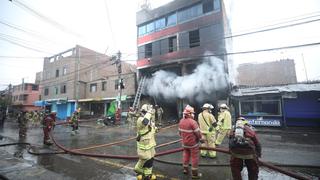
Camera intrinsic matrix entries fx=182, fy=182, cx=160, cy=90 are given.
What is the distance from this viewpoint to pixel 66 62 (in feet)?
110

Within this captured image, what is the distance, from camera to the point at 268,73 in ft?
137

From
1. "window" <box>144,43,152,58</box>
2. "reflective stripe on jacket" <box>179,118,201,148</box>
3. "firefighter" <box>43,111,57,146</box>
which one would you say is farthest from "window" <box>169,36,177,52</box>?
"reflective stripe on jacket" <box>179,118,201,148</box>

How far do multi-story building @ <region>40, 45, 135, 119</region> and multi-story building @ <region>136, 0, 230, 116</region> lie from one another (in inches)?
292

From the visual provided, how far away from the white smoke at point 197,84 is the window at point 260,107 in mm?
2350

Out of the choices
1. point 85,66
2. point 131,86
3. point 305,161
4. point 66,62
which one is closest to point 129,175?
point 305,161

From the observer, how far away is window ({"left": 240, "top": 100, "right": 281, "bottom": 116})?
1482 centimetres

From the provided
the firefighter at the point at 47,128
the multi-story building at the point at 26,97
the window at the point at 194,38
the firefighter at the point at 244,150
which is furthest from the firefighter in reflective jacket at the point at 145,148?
the multi-story building at the point at 26,97

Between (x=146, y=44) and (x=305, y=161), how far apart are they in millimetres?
21148

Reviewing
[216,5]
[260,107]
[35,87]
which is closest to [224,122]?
[260,107]

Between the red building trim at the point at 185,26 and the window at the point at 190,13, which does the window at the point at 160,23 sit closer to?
the red building trim at the point at 185,26

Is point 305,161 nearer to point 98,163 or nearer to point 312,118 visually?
point 98,163

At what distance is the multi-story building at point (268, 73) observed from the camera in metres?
39.0

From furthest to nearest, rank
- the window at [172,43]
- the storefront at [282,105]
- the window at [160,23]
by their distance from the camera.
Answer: the window at [160,23], the window at [172,43], the storefront at [282,105]

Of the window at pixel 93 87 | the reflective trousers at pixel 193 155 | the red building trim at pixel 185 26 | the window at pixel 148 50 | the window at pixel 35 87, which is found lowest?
the reflective trousers at pixel 193 155
